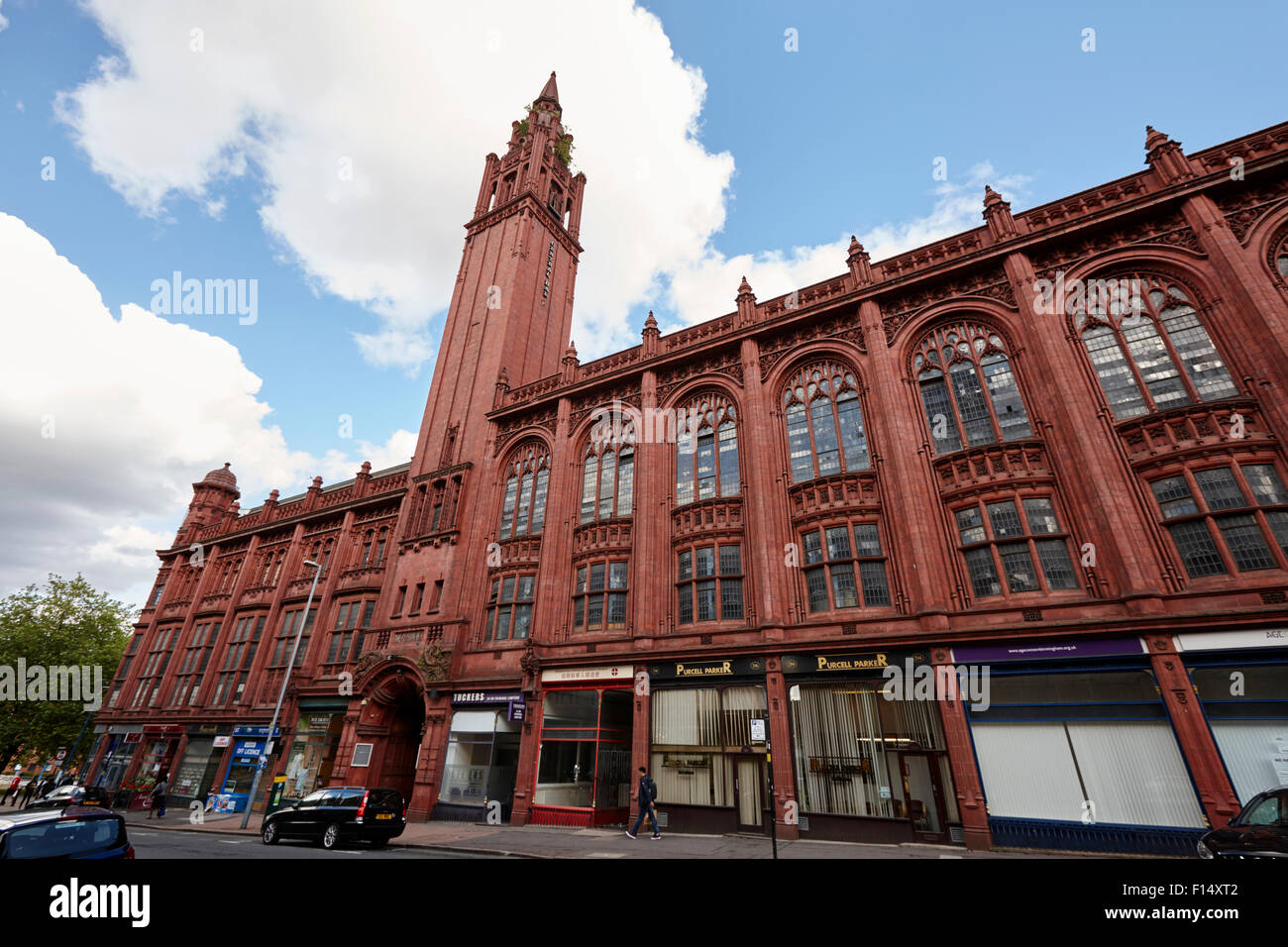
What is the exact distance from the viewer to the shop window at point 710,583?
22125 millimetres

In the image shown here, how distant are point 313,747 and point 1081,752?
33.5m

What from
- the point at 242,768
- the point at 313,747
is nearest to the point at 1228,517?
the point at 313,747

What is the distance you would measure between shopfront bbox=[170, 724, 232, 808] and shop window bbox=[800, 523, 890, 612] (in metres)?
35.4

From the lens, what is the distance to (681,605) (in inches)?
908

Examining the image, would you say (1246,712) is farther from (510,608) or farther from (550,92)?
(550,92)

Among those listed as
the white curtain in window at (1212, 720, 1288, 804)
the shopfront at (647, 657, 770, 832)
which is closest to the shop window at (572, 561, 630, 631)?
the shopfront at (647, 657, 770, 832)

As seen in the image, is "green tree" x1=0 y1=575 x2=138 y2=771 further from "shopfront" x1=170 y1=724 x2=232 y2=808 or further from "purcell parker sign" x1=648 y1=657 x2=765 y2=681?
"purcell parker sign" x1=648 y1=657 x2=765 y2=681

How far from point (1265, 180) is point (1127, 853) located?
2037 cm

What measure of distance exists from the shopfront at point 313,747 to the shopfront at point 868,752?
2390 cm

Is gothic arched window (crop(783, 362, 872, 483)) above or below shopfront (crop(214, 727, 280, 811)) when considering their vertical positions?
above

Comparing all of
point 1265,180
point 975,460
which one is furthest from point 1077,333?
point 1265,180

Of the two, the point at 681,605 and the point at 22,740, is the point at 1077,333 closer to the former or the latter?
the point at 681,605

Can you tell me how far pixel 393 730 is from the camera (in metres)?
28.9

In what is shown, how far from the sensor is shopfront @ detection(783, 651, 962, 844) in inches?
650
